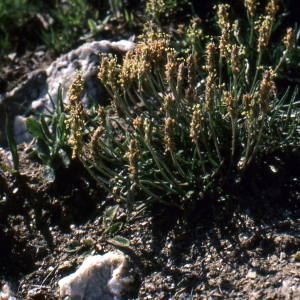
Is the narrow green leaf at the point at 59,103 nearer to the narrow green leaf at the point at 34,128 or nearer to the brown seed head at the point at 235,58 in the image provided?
the narrow green leaf at the point at 34,128

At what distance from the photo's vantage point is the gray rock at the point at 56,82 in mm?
4031

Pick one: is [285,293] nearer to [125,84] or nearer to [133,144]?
[133,144]

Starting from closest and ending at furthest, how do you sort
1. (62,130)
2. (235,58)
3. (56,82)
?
(235,58) < (62,130) < (56,82)

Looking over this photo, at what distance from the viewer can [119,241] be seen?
2932 millimetres

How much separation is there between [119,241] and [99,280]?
27cm

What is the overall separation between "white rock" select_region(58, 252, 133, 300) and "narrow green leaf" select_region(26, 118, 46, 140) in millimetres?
1128

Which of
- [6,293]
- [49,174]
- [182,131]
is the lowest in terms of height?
[6,293]

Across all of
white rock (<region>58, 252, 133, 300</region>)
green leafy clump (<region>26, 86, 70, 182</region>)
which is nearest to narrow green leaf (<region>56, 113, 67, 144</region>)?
green leafy clump (<region>26, 86, 70, 182</region>)

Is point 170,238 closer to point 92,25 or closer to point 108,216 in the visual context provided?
point 108,216

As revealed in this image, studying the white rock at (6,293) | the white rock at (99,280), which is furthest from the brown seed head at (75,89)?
the white rock at (6,293)

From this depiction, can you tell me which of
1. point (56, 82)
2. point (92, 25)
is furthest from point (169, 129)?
point (92, 25)

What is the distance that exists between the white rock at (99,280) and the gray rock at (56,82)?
5.02 ft

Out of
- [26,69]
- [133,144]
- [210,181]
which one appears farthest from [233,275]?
[26,69]

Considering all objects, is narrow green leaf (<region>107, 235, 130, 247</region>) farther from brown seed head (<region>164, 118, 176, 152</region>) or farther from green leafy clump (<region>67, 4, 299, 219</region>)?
brown seed head (<region>164, 118, 176, 152</region>)
